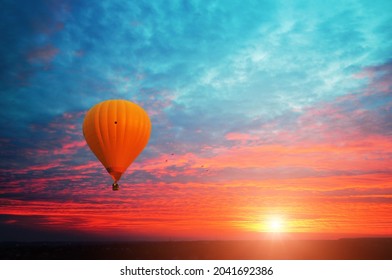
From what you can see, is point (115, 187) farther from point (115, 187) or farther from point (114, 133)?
point (114, 133)

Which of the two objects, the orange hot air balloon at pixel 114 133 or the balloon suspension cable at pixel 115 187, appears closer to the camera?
the balloon suspension cable at pixel 115 187

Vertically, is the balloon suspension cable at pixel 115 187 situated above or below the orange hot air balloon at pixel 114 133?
below

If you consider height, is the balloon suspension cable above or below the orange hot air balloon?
below

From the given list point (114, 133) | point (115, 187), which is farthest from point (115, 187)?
point (114, 133)

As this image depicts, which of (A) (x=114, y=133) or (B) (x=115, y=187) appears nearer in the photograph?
(B) (x=115, y=187)

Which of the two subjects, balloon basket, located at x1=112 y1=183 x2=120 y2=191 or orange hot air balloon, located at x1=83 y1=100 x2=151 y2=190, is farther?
orange hot air balloon, located at x1=83 y1=100 x2=151 y2=190

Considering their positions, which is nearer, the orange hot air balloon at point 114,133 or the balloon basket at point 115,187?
the balloon basket at point 115,187

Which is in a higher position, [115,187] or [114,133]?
[114,133]
